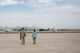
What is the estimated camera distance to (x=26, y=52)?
63.9 ft

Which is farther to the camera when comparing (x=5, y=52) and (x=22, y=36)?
(x=22, y=36)

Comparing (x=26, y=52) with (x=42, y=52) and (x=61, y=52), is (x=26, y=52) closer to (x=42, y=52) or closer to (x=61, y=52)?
(x=42, y=52)

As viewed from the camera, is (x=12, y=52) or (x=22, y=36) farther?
(x=22, y=36)

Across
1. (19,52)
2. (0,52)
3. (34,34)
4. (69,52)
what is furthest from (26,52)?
(34,34)

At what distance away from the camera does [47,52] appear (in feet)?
64.2

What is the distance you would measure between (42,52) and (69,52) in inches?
75.7

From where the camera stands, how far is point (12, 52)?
19.6 m

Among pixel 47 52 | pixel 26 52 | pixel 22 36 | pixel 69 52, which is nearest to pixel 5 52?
pixel 26 52

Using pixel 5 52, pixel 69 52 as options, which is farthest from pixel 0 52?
pixel 69 52

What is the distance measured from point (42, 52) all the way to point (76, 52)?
7.98 ft

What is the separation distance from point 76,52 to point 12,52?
15.0ft

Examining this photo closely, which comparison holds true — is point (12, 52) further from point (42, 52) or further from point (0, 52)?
point (42, 52)

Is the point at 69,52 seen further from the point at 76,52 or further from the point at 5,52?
the point at 5,52

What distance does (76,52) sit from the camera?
19.6 metres
